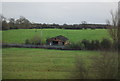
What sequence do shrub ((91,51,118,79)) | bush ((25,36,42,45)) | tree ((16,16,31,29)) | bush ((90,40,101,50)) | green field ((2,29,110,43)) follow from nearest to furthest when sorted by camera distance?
1. shrub ((91,51,118,79))
2. bush ((90,40,101,50))
3. green field ((2,29,110,43))
4. tree ((16,16,31,29))
5. bush ((25,36,42,45))

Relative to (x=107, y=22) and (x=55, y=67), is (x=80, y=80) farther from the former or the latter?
(x=107, y=22)

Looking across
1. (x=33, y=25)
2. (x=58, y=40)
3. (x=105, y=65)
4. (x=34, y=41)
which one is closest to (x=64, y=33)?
(x=58, y=40)

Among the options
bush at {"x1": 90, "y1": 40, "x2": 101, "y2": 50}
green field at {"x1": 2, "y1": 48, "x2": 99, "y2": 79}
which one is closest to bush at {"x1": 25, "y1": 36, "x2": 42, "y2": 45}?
green field at {"x1": 2, "y1": 48, "x2": 99, "y2": 79}

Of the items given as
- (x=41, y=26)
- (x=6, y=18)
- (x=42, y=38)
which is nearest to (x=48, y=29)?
(x=41, y=26)

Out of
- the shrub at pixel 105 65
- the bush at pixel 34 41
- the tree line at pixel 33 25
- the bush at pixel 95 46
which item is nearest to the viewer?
the shrub at pixel 105 65

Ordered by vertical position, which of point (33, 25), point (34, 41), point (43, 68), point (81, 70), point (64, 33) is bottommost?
point (43, 68)

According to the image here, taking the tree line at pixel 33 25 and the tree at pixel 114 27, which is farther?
the tree line at pixel 33 25

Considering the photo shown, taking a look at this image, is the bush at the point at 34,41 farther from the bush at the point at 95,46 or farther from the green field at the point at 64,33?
the bush at the point at 95,46

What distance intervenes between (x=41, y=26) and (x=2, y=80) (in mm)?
1721

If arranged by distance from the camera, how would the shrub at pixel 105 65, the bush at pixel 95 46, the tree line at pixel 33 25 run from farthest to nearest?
the tree line at pixel 33 25
the bush at pixel 95 46
the shrub at pixel 105 65

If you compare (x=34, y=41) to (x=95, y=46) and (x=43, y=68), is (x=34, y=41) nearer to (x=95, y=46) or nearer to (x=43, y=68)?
(x=43, y=68)

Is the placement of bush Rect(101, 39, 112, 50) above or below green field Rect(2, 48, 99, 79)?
above

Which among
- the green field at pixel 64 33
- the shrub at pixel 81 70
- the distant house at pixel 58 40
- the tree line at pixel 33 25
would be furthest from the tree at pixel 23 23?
the shrub at pixel 81 70

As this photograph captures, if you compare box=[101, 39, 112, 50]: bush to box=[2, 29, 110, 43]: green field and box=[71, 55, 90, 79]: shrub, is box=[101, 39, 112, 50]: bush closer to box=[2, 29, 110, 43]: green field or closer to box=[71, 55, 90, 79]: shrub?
box=[71, 55, 90, 79]: shrub
